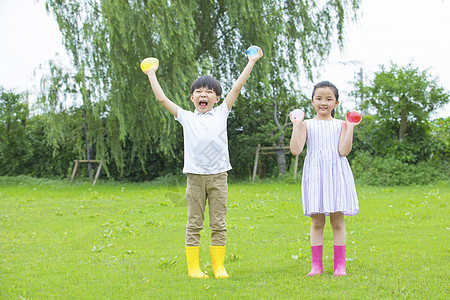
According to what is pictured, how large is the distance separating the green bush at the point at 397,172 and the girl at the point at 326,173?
9.55 meters

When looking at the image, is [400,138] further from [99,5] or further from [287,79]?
[99,5]

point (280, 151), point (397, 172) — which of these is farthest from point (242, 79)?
point (280, 151)

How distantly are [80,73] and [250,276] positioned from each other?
1068 cm

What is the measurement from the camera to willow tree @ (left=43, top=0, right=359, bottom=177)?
40.3 ft

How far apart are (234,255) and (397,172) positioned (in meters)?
9.77

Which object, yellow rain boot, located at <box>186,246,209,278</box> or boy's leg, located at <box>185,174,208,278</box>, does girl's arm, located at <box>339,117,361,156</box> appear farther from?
yellow rain boot, located at <box>186,246,209,278</box>

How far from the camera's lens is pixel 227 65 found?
14898mm

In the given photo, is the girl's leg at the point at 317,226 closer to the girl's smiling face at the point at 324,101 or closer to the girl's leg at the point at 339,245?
the girl's leg at the point at 339,245

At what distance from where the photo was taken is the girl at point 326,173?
3.50 meters

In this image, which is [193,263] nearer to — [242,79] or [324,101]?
[242,79]

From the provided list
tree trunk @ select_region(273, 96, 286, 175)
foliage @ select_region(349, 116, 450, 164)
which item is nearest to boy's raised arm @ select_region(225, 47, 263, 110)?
foliage @ select_region(349, 116, 450, 164)

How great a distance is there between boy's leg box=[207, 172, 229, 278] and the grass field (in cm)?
17

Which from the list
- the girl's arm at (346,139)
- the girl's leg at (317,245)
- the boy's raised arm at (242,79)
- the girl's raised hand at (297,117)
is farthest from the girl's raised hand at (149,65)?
the girl's leg at (317,245)

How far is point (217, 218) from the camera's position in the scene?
3607mm
